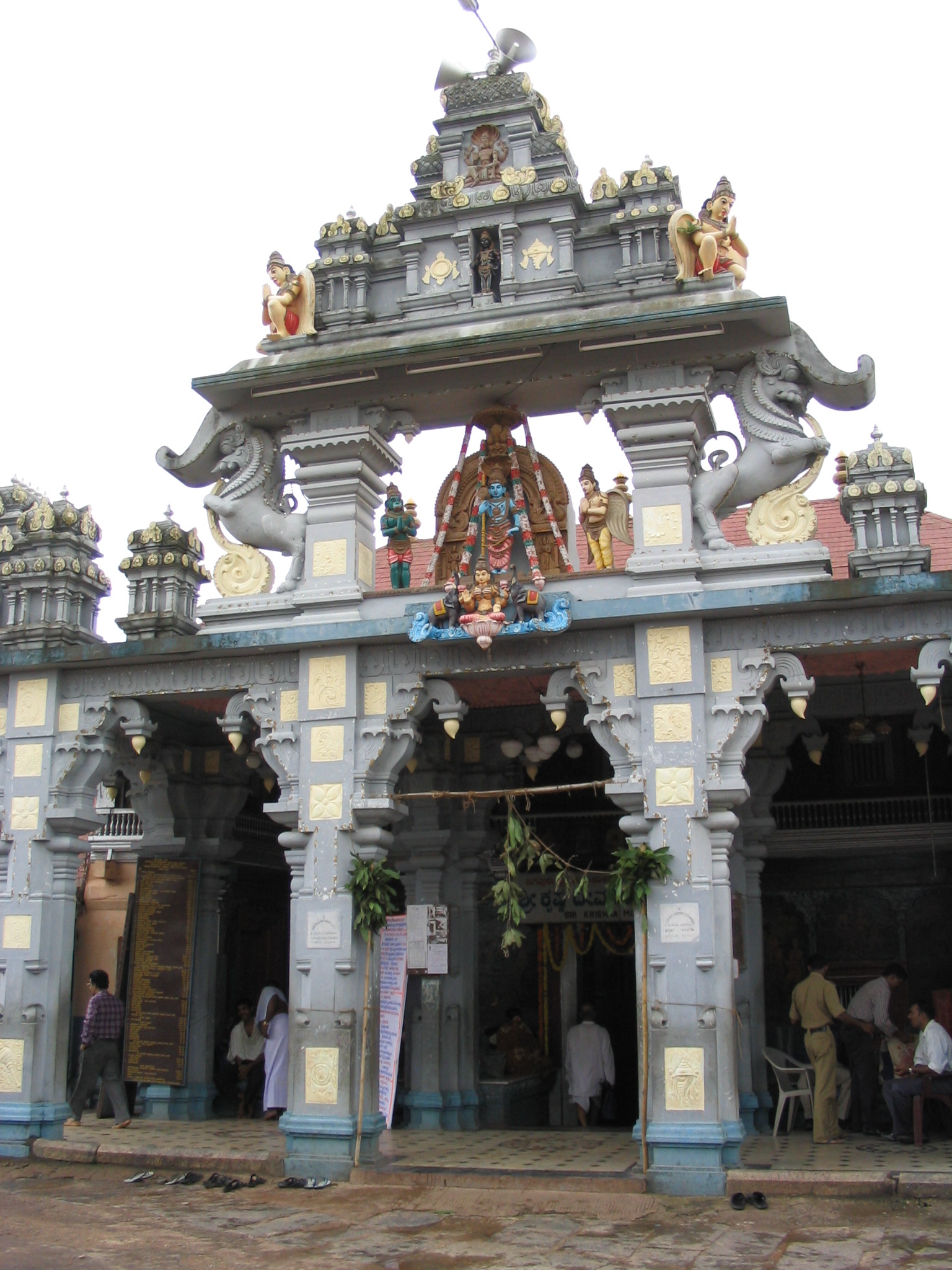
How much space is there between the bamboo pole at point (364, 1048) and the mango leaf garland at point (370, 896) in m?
0.15

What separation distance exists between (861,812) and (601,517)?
4.86 m

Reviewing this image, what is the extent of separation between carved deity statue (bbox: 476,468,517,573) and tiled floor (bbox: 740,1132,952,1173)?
5.52m

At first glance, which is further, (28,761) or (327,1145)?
(28,761)

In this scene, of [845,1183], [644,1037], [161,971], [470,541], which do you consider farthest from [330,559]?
[845,1183]

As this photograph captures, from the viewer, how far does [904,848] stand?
14.4 metres

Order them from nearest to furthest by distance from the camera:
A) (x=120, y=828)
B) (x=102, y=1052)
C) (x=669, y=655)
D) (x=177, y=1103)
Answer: (x=669, y=655), (x=102, y=1052), (x=177, y=1103), (x=120, y=828)

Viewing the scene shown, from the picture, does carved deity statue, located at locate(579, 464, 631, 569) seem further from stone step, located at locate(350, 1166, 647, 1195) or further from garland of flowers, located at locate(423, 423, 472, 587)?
stone step, located at locate(350, 1166, 647, 1195)

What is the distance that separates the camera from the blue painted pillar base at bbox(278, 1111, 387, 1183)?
10.8m

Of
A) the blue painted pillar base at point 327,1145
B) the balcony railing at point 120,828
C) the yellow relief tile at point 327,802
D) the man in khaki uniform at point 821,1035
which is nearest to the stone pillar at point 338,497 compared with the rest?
the yellow relief tile at point 327,802

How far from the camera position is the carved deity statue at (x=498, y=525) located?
1209 cm

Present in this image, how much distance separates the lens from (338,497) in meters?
12.3

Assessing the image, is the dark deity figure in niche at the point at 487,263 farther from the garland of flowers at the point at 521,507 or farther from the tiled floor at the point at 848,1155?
the tiled floor at the point at 848,1155

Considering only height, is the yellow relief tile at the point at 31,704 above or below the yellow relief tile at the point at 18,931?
above

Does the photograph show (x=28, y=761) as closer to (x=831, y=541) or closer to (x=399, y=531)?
(x=399, y=531)
